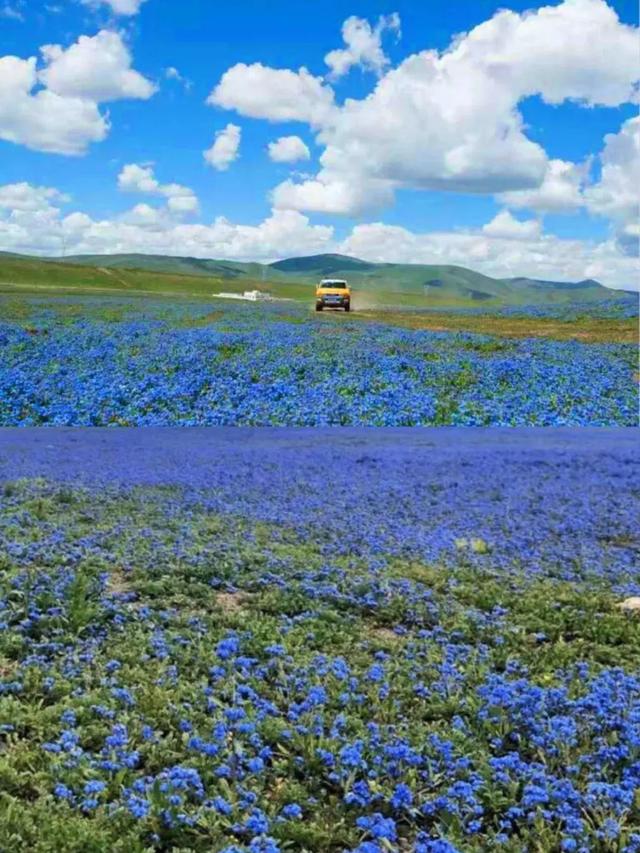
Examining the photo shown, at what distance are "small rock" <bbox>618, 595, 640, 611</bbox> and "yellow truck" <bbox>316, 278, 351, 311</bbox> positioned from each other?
1826 centimetres

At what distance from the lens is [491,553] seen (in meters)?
9.65

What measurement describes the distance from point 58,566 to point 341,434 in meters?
5.89

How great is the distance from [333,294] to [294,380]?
14285 millimetres

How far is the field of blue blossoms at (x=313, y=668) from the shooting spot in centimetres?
466

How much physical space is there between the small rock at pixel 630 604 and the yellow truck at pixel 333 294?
1826 centimetres

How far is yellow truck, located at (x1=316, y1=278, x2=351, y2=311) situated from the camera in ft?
85.6

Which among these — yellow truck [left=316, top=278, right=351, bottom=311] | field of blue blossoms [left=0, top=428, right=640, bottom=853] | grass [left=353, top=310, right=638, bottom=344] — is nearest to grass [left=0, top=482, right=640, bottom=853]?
field of blue blossoms [left=0, top=428, right=640, bottom=853]

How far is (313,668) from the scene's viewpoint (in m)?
6.34

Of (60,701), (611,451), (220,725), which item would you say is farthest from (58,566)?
(611,451)

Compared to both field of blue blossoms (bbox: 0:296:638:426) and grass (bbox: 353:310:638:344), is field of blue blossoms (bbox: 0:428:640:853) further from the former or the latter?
grass (bbox: 353:310:638:344)

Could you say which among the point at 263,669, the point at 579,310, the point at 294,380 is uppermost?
the point at 579,310

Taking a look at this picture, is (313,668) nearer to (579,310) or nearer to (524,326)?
(524,326)

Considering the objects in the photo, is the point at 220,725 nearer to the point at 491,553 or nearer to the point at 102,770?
the point at 102,770

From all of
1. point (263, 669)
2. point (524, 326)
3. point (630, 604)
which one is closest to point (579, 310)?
point (524, 326)
